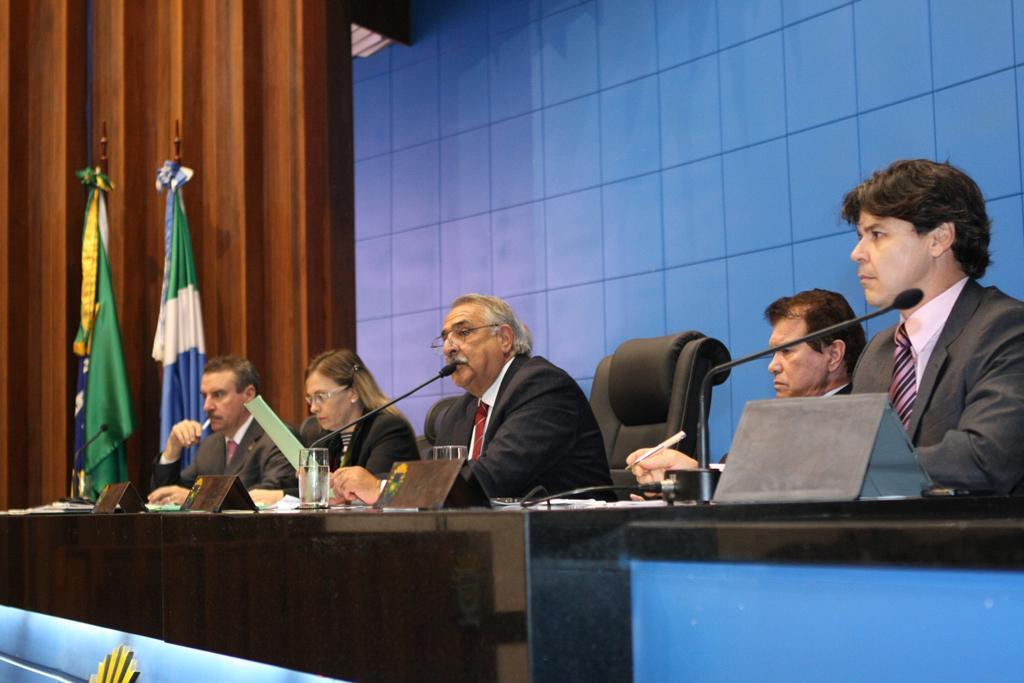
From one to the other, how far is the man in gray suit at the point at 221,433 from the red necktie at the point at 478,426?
49.7 inches

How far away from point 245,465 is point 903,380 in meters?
2.57

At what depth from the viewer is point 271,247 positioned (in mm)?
4852

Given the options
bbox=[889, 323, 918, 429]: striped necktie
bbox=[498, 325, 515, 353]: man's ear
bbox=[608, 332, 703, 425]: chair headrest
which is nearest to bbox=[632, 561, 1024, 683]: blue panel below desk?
bbox=[889, 323, 918, 429]: striped necktie

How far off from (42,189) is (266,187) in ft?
3.68

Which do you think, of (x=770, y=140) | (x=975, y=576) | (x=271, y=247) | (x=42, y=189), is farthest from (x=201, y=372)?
(x=975, y=576)

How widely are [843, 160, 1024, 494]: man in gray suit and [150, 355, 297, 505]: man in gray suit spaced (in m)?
2.50

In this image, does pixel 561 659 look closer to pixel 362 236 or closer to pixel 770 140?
pixel 770 140

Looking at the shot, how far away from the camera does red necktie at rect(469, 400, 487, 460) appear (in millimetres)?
2875

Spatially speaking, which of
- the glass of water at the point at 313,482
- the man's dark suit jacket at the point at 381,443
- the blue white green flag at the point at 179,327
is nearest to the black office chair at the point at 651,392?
the man's dark suit jacket at the point at 381,443

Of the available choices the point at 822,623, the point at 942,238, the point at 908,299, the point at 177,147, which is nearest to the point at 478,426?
the point at 942,238

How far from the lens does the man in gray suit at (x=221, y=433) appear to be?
162 inches

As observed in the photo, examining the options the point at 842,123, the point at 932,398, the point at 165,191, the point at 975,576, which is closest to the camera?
the point at 975,576

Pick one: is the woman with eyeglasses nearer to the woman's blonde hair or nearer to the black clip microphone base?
the woman's blonde hair

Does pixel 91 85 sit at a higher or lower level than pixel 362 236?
higher
